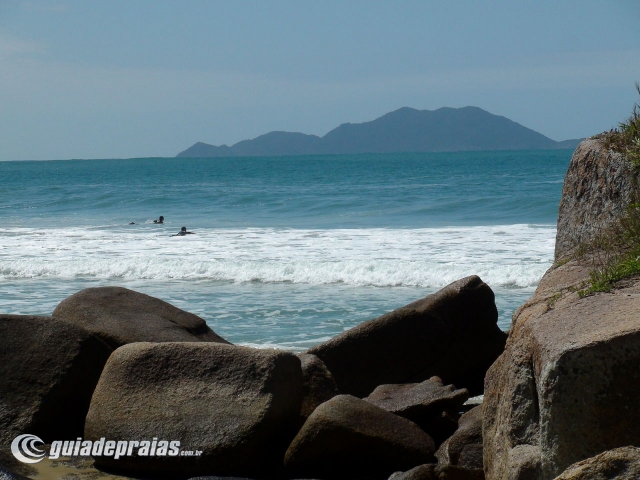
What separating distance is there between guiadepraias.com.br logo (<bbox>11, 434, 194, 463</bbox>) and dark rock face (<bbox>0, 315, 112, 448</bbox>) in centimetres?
9

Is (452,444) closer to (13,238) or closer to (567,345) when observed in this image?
(567,345)

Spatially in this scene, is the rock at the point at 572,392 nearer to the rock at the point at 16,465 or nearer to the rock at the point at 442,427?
the rock at the point at 442,427

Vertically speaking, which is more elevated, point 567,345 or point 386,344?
point 567,345

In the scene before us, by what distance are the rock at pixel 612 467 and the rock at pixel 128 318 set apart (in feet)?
13.6

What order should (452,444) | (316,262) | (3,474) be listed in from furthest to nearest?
(316,262) → (452,444) → (3,474)

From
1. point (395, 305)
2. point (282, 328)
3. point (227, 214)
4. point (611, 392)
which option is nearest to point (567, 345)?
point (611, 392)

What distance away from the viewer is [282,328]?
877cm

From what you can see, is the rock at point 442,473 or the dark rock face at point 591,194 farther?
the dark rock face at point 591,194

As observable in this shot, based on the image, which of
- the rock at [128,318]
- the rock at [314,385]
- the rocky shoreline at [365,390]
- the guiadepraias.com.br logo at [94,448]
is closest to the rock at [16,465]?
the rocky shoreline at [365,390]

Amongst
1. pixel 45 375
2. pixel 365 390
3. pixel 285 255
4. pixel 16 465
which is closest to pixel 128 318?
pixel 45 375

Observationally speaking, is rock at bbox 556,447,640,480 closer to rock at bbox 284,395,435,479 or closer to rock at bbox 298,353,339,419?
rock at bbox 284,395,435,479

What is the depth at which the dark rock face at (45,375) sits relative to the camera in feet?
15.9

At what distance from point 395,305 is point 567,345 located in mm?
7705

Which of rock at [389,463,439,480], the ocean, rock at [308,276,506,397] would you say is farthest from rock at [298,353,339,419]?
the ocean
